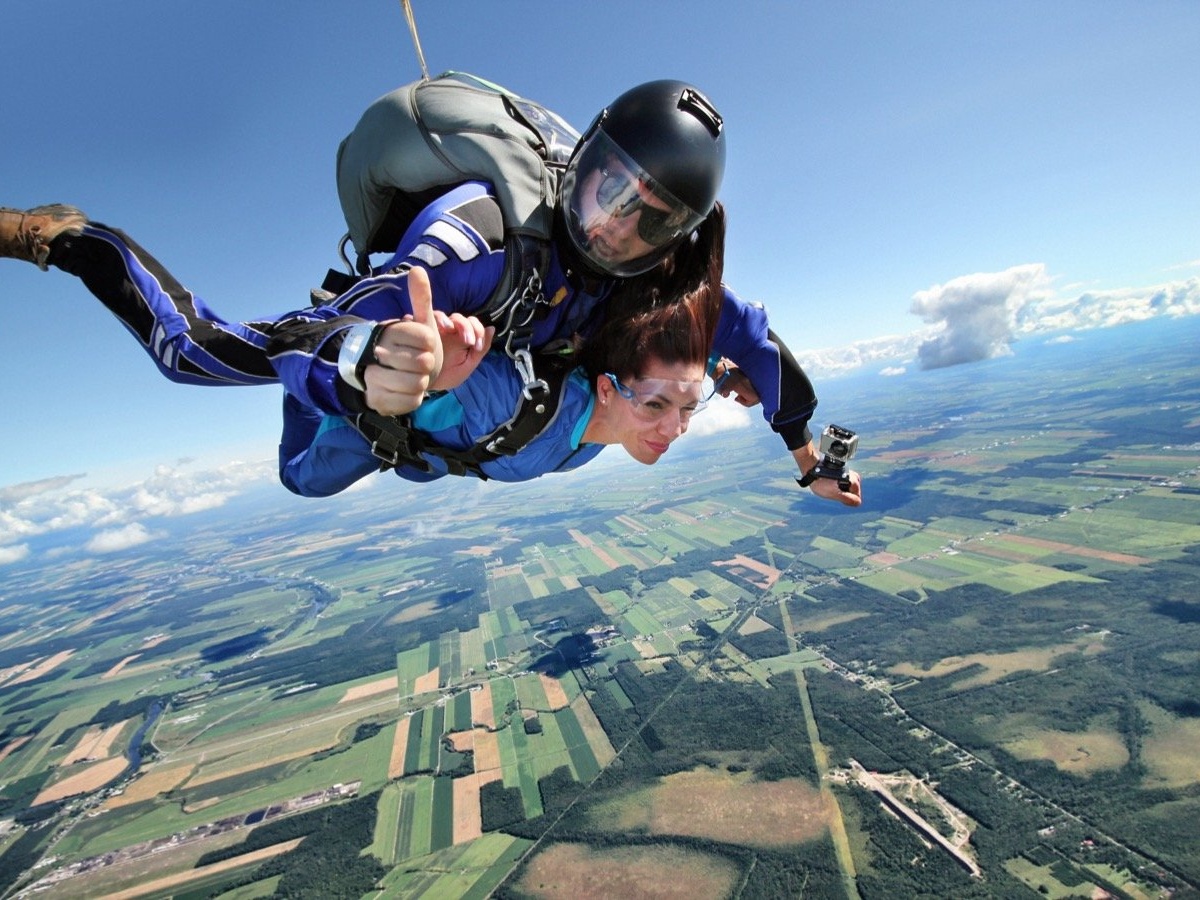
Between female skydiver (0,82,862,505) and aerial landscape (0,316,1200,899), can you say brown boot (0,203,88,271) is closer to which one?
female skydiver (0,82,862,505)

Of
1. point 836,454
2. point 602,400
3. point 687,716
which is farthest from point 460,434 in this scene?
point 687,716

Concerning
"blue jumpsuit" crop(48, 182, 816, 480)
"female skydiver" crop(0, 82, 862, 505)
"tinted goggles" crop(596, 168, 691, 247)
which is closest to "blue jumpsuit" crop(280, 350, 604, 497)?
"blue jumpsuit" crop(48, 182, 816, 480)

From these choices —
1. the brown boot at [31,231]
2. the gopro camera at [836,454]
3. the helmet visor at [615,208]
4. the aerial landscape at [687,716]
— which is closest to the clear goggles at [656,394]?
the helmet visor at [615,208]

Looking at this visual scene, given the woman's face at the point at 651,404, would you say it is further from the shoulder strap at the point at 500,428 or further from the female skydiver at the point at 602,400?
the shoulder strap at the point at 500,428

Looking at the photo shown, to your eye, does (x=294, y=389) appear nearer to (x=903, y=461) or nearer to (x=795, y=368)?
(x=795, y=368)

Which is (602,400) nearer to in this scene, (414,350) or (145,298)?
(414,350)

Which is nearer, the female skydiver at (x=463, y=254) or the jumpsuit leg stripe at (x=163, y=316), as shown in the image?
the female skydiver at (x=463, y=254)

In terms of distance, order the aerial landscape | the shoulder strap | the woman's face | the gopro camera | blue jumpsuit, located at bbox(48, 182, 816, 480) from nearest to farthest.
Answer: blue jumpsuit, located at bbox(48, 182, 816, 480), the shoulder strap, the woman's face, the gopro camera, the aerial landscape
